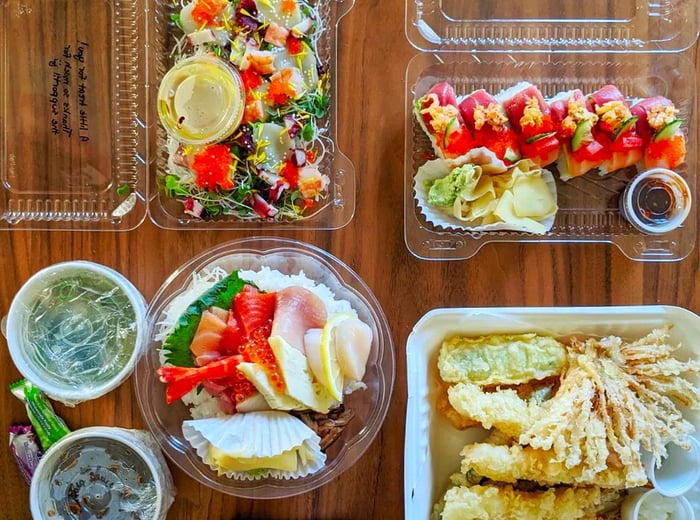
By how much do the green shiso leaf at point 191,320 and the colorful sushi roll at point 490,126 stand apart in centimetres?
69

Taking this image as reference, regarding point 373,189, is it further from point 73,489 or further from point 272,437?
point 73,489

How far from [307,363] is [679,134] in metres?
1.09

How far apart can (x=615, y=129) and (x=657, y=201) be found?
22cm

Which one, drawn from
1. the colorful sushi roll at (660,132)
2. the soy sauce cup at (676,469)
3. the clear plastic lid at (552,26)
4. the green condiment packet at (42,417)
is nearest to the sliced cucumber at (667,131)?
the colorful sushi roll at (660,132)

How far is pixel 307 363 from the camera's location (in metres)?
1.45

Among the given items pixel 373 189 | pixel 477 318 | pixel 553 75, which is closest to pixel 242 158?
pixel 373 189

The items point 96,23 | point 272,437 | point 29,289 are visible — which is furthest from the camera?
point 96,23

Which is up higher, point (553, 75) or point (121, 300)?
point (553, 75)

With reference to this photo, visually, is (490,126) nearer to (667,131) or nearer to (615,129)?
(615,129)

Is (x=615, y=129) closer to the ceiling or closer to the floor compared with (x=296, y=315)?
closer to the ceiling

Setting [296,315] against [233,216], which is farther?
[233,216]

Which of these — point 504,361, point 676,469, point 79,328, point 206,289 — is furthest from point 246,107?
point 676,469

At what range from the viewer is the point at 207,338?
4.74ft

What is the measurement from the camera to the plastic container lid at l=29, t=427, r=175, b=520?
1.55 m
